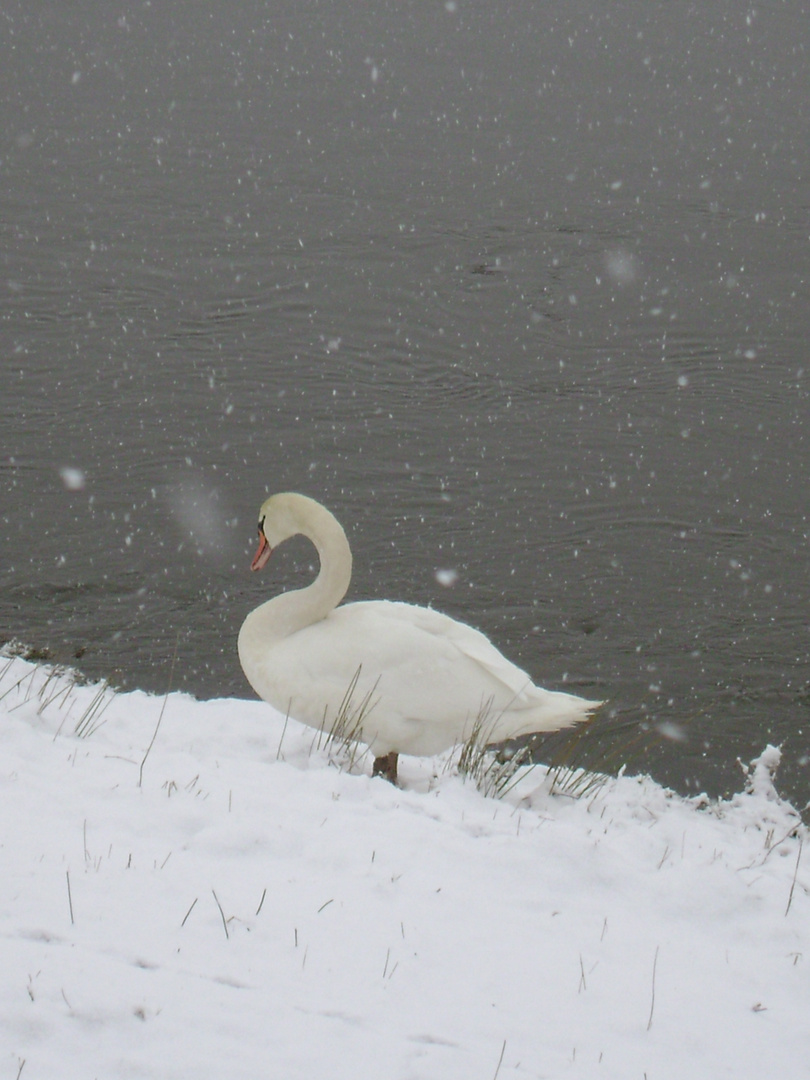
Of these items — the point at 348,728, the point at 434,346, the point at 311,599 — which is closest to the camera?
the point at 348,728

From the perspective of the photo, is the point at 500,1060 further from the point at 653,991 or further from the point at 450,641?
the point at 450,641

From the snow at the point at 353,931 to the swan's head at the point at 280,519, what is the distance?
144 centimetres

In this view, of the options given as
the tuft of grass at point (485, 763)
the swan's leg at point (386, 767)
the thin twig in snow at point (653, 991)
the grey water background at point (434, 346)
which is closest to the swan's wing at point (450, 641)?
the tuft of grass at point (485, 763)

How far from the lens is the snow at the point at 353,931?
9.45ft

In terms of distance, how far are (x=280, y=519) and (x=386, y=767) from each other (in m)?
1.44

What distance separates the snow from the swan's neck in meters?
0.92

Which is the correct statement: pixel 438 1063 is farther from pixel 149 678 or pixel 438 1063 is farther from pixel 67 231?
pixel 67 231

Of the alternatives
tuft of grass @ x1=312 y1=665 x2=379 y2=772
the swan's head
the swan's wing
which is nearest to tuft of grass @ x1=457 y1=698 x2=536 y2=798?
the swan's wing

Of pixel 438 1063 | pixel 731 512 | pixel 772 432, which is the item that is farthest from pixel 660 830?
pixel 772 432

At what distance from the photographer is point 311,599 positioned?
601cm

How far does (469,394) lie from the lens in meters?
12.2

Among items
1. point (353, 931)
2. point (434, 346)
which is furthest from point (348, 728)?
point (434, 346)

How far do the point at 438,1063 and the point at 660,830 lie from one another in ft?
8.66

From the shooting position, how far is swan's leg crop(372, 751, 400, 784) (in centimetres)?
554
